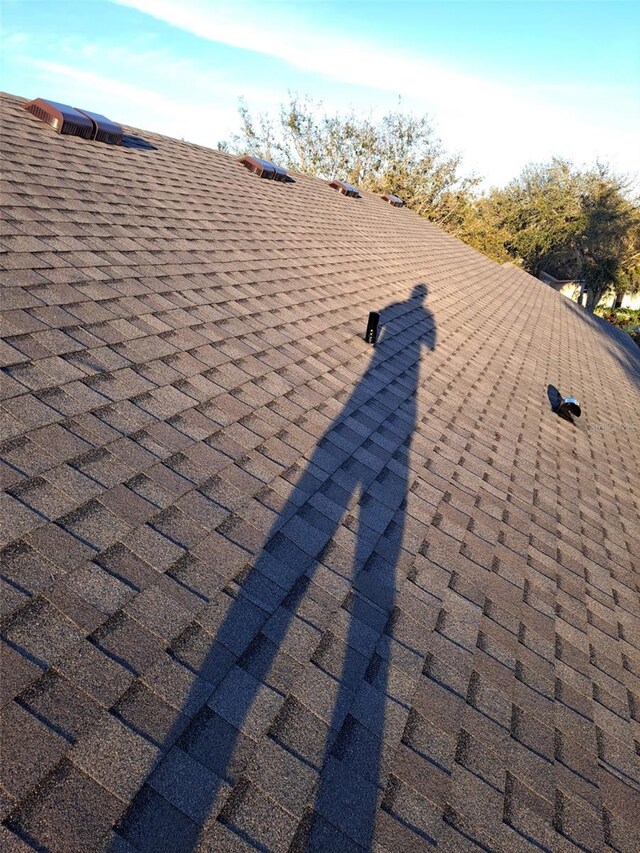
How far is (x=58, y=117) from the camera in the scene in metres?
7.24

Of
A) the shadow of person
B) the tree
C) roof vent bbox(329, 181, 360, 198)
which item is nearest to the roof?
the shadow of person

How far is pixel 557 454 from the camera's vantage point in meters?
6.88

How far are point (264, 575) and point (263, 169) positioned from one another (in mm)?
10789

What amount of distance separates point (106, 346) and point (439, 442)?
3345 millimetres

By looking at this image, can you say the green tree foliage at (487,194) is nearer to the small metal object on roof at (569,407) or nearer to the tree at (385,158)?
the tree at (385,158)

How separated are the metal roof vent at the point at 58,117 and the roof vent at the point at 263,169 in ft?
15.2

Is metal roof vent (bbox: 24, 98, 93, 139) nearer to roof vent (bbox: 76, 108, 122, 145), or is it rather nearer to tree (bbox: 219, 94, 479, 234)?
roof vent (bbox: 76, 108, 122, 145)

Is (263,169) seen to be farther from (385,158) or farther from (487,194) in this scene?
(487,194)

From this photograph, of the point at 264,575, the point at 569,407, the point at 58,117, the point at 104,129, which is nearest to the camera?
the point at 264,575

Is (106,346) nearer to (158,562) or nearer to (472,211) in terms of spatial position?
(158,562)

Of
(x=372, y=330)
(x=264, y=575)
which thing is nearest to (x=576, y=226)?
(x=372, y=330)

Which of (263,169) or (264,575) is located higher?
(263,169)

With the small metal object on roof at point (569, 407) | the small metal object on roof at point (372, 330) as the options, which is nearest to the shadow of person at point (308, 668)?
the small metal object on roof at point (372, 330)

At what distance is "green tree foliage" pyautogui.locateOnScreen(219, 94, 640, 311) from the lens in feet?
144
